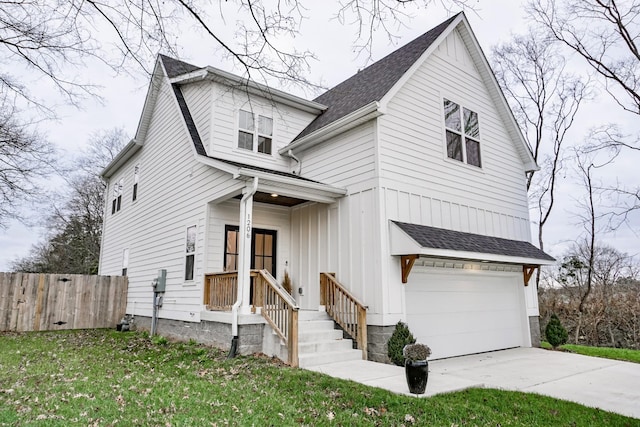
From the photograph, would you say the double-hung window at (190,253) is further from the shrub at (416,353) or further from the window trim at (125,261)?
the shrub at (416,353)

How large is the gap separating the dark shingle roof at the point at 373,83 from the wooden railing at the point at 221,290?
4232 millimetres

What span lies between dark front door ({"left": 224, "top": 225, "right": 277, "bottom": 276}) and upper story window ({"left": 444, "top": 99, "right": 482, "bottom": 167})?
4.87 metres

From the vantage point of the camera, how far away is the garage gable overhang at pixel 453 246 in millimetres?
7629

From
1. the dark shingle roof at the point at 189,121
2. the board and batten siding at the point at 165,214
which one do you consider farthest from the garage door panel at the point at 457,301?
the dark shingle roof at the point at 189,121

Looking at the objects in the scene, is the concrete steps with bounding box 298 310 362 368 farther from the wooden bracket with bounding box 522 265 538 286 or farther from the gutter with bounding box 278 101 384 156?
the wooden bracket with bounding box 522 265 538 286

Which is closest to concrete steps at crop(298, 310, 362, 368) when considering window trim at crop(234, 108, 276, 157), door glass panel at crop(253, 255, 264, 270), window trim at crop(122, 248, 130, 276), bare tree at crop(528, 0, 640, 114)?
door glass panel at crop(253, 255, 264, 270)

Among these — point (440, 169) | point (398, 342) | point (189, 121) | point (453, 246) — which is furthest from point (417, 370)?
point (189, 121)

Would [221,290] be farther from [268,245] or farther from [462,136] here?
[462,136]

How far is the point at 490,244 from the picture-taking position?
942 centimetres

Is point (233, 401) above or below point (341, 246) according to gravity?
below

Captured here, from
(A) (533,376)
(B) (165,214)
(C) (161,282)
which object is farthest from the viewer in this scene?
(B) (165,214)

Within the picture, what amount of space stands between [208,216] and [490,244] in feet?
21.5

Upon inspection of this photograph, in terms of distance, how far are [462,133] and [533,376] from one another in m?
5.95

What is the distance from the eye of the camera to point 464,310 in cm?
945
